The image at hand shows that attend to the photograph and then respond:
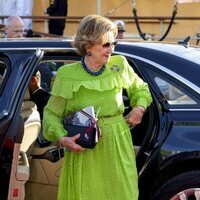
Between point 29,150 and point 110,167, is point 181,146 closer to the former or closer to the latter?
point 110,167

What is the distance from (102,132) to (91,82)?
0.95ft

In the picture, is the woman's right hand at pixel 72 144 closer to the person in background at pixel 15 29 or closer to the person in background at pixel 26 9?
the person in background at pixel 15 29

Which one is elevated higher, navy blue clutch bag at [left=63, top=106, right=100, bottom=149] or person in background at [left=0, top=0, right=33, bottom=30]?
navy blue clutch bag at [left=63, top=106, right=100, bottom=149]

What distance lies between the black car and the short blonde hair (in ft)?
1.36

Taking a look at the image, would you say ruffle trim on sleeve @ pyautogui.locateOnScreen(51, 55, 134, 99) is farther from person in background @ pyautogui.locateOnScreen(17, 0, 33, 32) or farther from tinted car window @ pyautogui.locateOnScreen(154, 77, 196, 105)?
person in background @ pyautogui.locateOnScreen(17, 0, 33, 32)

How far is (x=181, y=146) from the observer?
355 cm

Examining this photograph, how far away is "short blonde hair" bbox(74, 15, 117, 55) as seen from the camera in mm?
3252

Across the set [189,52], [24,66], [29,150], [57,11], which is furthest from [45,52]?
[57,11]

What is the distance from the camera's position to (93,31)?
3260 millimetres

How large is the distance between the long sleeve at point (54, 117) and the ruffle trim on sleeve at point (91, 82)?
2.2 inches

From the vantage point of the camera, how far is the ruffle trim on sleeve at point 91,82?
3307mm

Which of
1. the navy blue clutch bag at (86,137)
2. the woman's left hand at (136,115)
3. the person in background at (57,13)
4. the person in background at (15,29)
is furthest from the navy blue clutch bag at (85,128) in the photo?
the person in background at (57,13)

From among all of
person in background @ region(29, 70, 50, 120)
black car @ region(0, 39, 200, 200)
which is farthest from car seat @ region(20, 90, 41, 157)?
person in background @ region(29, 70, 50, 120)

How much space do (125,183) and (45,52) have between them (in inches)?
42.9
